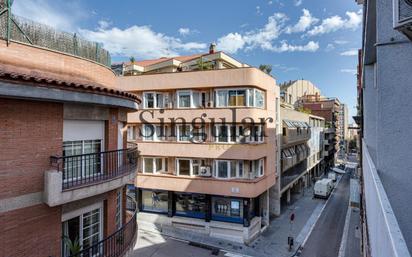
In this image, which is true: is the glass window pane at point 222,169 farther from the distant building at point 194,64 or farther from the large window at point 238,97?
the distant building at point 194,64

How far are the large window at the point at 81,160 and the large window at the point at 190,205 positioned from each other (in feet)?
54.8

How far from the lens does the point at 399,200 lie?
514 cm

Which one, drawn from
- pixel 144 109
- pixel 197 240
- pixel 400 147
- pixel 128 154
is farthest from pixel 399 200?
pixel 144 109

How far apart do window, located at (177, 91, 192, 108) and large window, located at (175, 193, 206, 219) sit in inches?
296

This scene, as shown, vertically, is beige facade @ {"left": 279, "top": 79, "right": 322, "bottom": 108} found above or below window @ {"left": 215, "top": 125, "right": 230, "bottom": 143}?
above

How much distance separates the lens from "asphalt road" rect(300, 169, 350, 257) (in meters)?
21.1

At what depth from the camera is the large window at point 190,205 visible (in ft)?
76.4

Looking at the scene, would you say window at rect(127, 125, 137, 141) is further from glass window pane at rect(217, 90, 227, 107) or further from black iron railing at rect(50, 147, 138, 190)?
black iron railing at rect(50, 147, 138, 190)

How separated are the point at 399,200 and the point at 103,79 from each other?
7695mm

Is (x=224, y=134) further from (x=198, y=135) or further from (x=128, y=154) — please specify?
(x=128, y=154)

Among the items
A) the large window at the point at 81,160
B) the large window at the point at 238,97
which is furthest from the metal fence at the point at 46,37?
the large window at the point at 238,97

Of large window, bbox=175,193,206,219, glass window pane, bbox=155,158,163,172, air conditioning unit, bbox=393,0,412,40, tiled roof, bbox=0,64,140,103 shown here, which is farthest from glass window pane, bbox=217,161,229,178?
air conditioning unit, bbox=393,0,412,40

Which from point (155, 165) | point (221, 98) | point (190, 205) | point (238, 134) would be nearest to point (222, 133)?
point (238, 134)

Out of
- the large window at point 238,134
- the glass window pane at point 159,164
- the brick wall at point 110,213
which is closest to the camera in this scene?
the brick wall at point 110,213
